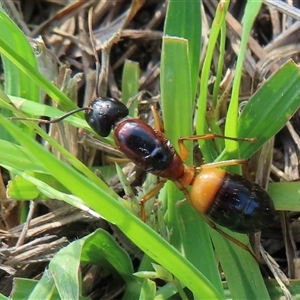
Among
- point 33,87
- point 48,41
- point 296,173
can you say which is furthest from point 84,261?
point 48,41

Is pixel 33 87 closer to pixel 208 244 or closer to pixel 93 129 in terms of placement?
pixel 93 129

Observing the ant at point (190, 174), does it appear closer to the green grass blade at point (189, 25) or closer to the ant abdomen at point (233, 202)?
the ant abdomen at point (233, 202)

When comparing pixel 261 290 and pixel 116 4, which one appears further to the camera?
pixel 116 4

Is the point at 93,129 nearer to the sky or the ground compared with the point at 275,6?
nearer to the ground

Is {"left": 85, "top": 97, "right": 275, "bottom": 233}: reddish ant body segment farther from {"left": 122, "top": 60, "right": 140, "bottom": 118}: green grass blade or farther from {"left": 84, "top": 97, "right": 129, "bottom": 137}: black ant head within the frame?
{"left": 122, "top": 60, "right": 140, "bottom": 118}: green grass blade

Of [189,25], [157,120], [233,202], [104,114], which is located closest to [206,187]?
[233,202]

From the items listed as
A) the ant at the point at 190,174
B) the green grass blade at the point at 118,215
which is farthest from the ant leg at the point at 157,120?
the green grass blade at the point at 118,215

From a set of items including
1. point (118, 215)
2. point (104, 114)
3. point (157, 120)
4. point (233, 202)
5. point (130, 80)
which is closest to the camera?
point (118, 215)

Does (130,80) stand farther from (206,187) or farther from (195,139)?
(206,187)
